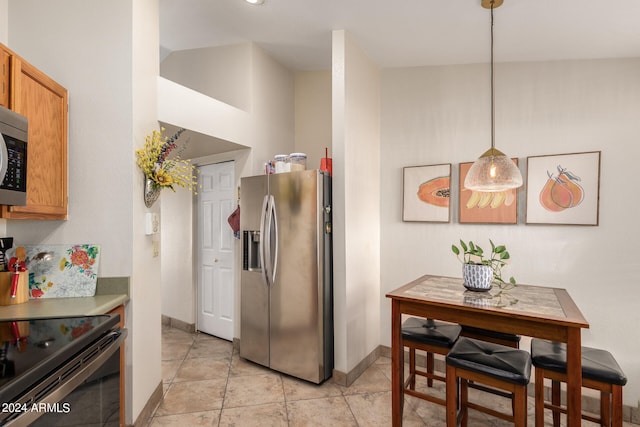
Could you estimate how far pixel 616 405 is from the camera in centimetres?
182

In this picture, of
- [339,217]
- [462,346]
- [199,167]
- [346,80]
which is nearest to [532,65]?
[346,80]

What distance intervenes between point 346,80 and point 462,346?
2.17 metres

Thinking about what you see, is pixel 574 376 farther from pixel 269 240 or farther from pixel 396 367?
pixel 269 240

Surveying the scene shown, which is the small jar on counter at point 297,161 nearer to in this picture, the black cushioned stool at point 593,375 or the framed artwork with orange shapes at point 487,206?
the framed artwork with orange shapes at point 487,206

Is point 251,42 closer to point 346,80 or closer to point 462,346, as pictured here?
point 346,80

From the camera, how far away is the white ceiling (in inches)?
85.6

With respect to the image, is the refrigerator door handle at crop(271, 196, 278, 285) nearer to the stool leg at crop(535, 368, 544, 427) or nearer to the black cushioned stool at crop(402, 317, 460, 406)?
the black cushioned stool at crop(402, 317, 460, 406)

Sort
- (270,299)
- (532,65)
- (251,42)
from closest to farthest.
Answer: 1. (532,65)
2. (270,299)
3. (251,42)

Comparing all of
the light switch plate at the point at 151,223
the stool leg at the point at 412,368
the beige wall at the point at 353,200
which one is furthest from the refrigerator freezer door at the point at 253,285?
the stool leg at the point at 412,368

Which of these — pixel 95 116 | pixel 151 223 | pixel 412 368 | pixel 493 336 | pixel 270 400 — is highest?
pixel 95 116

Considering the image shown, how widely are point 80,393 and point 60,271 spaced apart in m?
1.03

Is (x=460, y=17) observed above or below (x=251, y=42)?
below

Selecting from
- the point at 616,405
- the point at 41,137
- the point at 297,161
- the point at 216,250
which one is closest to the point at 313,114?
the point at 297,161

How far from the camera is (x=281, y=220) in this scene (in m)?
2.94
